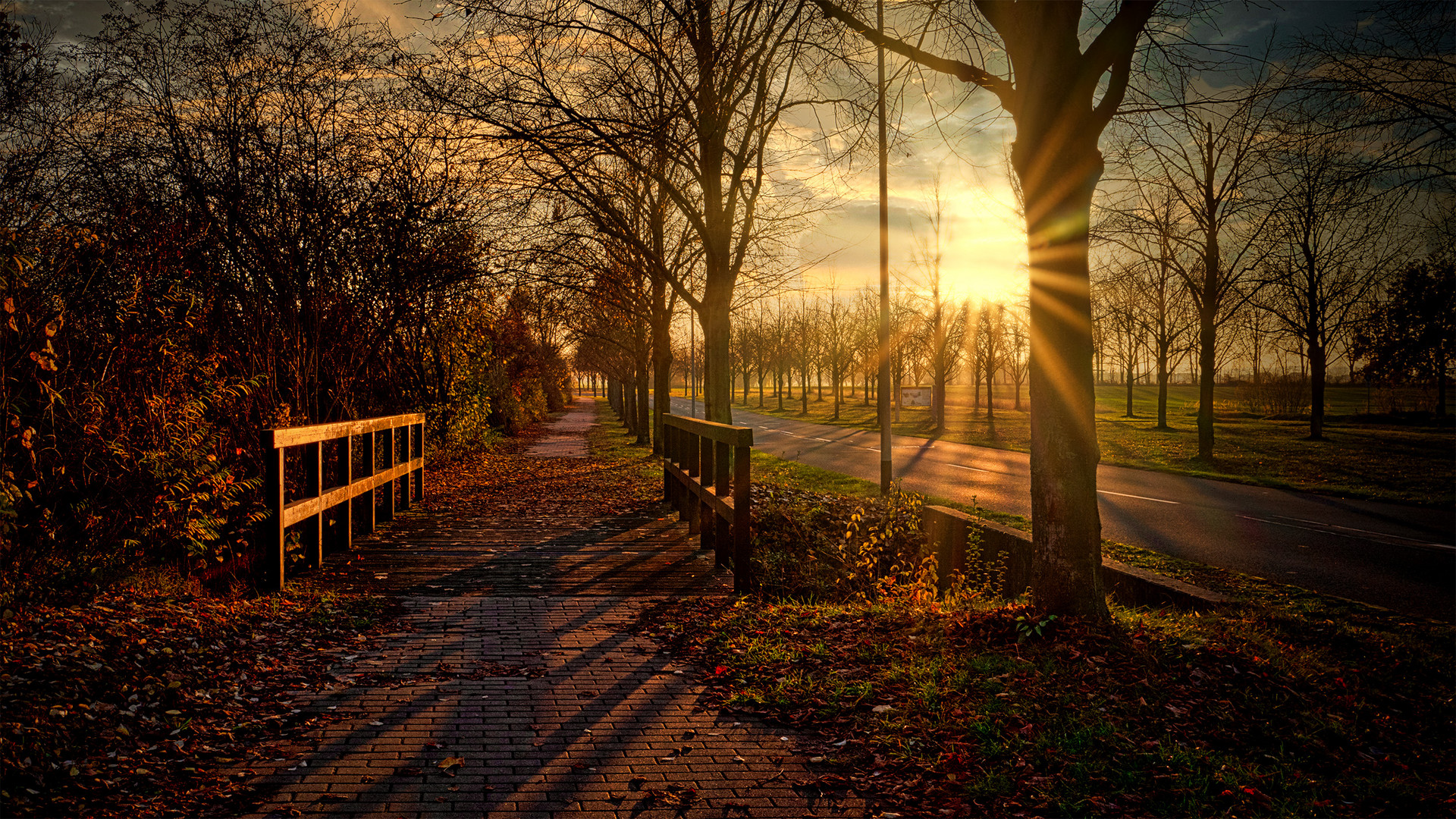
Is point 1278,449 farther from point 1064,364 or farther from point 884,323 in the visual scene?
point 1064,364

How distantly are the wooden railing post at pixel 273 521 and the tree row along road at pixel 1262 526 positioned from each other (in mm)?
6961

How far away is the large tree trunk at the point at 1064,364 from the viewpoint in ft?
16.7

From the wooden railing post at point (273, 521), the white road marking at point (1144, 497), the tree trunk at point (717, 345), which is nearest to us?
the wooden railing post at point (273, 521)

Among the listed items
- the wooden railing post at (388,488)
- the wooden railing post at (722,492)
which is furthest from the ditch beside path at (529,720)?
the wooden railing post at (388,488)

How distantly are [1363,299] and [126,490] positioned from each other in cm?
4131

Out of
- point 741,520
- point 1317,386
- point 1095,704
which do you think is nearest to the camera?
point 1095,704

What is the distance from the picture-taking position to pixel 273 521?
6480mm

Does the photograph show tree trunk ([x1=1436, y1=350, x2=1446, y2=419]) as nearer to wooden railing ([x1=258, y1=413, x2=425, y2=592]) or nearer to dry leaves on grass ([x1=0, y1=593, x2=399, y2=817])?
wooden railing ([x1=258, y1=413, x2=425, y2=592])

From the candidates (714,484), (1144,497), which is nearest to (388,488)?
(714,484)

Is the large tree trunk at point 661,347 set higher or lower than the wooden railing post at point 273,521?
higher

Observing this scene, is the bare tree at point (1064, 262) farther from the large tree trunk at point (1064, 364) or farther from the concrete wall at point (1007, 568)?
the concrete wall at point (1007, 568)

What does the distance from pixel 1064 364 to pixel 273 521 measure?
5925mm

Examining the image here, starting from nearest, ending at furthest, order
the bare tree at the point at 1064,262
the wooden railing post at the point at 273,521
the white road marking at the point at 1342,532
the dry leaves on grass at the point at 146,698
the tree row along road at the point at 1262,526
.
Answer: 1. the dry leaves on grass at the point at 146,698
2. the bare tree at the point at 1064,262
3. the wooden railing post at the point at 273,521
4. the tree row along road at the point at 1262,526
5. the white road marking at the point at 1342,532

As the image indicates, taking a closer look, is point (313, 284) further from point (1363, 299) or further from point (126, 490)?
point (1363, 299)
